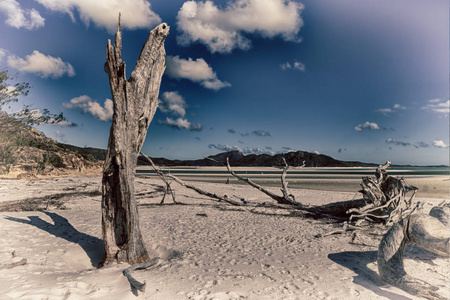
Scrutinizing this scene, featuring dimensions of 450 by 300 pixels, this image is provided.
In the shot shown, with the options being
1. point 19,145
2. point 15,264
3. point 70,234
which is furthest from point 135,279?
point 19,145

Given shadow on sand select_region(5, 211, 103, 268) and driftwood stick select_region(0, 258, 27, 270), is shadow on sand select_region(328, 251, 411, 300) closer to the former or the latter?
shadow on sand select_region(5, 211, 103, 268)

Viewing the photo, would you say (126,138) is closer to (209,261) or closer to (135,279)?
(135,279)

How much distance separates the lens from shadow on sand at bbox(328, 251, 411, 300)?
3.64m

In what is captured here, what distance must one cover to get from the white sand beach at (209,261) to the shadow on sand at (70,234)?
20mm

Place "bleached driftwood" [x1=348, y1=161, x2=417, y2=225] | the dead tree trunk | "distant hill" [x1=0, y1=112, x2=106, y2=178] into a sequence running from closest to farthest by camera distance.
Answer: the dead tree trunk → "bleached driftwood" [x1=348, y1=161, x2=417, y2=225] → "distant hill" [x1=0, y1=112, x2=106, y2=178]

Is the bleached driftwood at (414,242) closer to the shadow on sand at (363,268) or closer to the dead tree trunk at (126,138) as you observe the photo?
the shadow on sand at (363,268)

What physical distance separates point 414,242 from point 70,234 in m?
7.02

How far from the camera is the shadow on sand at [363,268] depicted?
11.9 feet

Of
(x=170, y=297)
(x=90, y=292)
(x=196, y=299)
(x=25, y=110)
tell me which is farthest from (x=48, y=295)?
(x=25, y=110)

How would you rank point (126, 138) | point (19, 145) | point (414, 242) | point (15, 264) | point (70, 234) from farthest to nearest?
point (19, 145) → point (70, 234) → point (126, 138) → point (15, 264) → point (414, 242)

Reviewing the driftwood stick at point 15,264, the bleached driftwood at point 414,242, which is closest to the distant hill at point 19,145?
the driftwood stick at point 15,264

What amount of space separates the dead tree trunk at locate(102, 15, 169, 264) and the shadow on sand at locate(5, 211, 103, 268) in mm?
794

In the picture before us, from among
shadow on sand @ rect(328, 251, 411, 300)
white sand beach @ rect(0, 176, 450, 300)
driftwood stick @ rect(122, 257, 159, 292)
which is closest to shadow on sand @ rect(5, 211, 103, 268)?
white sand beach @ rect(0, 176, 450, 300)

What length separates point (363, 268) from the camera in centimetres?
441
